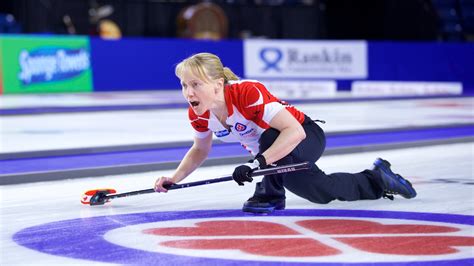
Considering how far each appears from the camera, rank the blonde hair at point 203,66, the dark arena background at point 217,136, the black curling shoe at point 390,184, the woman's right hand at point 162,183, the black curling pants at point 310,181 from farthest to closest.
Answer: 1. the black curling shoe at point 390,184
2. the woman's right hand at point 162,183
3. the black curling pants at point 310,181
4. the blonde hair at point 203,66
5. the dark arena background at point 217,136

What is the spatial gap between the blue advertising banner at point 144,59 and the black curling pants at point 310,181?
38.5 ft

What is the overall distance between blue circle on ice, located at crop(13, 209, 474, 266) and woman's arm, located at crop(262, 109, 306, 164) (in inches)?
11.7

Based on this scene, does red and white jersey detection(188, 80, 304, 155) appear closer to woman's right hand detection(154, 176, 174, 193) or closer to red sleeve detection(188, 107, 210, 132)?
red sleeve detection(188, 107, 210, 132)

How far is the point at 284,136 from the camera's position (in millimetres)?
3676

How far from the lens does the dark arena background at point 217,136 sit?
10.3ft

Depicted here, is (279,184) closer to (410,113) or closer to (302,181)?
(302,181)

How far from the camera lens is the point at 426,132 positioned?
8203mm

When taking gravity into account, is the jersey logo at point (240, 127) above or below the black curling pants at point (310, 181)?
above

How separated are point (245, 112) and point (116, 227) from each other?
29.0 inches

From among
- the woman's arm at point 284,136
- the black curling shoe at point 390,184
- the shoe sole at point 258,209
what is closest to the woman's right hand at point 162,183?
the shoe sole at point 258,209

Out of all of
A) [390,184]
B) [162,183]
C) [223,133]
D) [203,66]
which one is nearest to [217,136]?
[223,133]

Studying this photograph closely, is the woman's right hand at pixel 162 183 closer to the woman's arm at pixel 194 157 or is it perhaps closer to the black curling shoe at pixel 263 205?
the woman's arm at pixel 194 157

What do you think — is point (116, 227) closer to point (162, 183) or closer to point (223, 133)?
point (162, 183)

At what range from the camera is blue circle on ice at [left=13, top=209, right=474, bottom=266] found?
2.84 m
